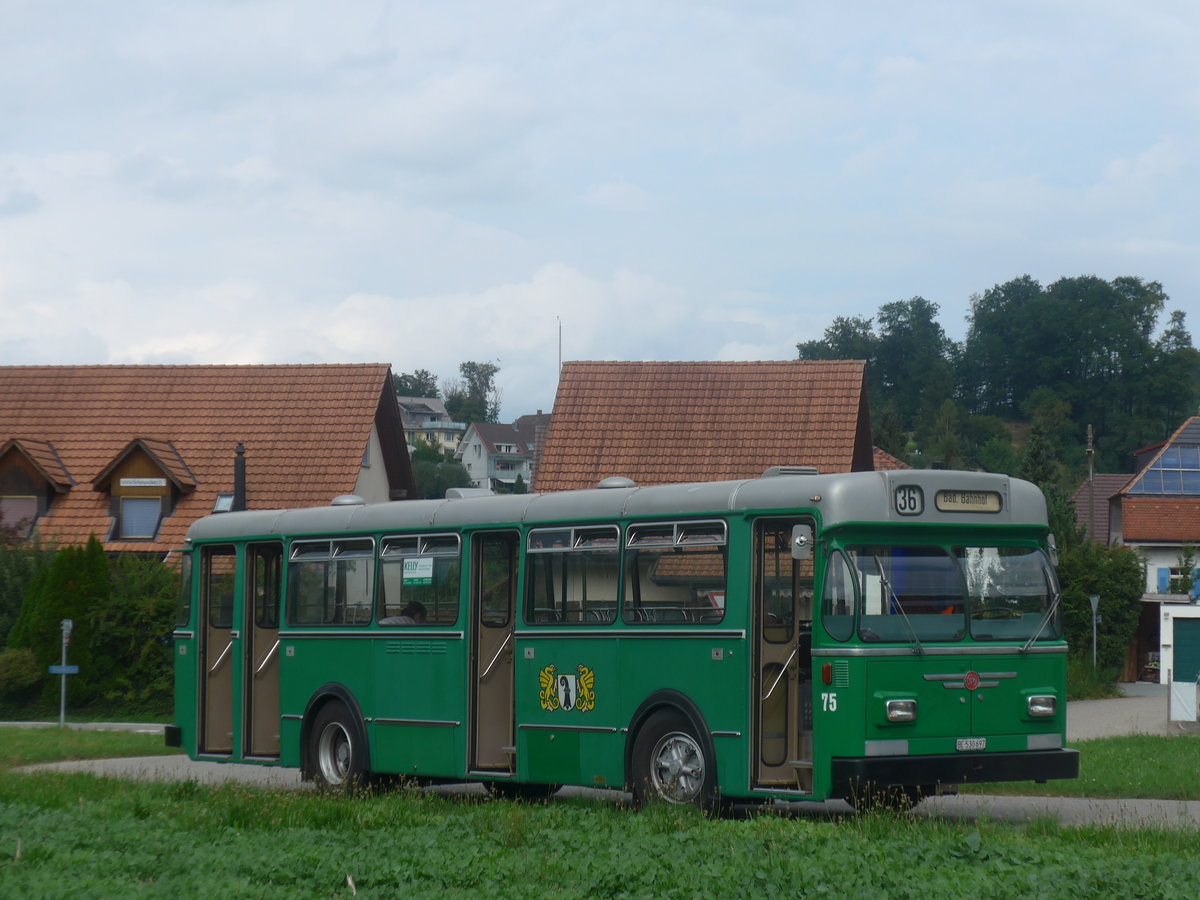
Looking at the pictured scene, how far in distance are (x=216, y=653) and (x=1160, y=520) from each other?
52712 millimetres

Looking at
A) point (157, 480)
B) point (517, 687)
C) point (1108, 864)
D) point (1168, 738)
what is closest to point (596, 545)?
point (517, 687)

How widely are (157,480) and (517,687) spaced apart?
28149 mm

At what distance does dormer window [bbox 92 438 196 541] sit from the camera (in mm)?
41500

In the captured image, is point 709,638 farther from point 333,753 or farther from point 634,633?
point 333,753

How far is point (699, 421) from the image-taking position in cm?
4334

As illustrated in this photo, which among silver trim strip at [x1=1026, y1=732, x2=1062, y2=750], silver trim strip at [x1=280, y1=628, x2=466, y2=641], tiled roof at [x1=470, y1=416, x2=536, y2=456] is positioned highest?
tiled roof at [x1=470, y1=416, x2=536, y2=456]

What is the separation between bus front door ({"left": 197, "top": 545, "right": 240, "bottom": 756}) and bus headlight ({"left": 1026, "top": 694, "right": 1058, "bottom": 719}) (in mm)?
9205

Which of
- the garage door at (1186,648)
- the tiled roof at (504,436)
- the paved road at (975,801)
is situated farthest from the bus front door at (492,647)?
the tiled roof at (504,436)

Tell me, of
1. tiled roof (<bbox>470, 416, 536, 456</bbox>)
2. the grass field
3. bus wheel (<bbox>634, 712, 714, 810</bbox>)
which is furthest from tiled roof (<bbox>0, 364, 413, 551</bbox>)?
tiled roof (<bbox>470, 416, 536, 456</bbox>)

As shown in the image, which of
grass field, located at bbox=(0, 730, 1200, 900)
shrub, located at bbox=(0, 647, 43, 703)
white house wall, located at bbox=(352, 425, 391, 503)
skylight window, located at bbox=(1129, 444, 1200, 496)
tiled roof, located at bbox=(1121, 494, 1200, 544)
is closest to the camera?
grass field, located at bbox=(0, 730, 1200, 900)

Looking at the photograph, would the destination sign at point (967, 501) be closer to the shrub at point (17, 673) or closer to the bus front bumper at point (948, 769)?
the bus front bumper at point (948, 769)

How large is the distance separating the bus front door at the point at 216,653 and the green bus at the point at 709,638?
201 centimetres

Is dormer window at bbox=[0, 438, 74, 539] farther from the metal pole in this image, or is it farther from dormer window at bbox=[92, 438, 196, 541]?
the metal pole

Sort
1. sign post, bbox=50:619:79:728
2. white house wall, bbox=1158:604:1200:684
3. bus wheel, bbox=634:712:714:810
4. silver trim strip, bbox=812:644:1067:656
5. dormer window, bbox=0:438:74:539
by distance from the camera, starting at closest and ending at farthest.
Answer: silver trim strip, bbox=812:644:1067:656 → bus wheel, bbox=634:712:714:810 → sign post, bbox=50:619:79:728 → dormer window, bbox=0:438:74:539 → white house wall, bbox=1158:604:1200:684
